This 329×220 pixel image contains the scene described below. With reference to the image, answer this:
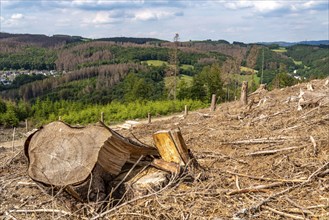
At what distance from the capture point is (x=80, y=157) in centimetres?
382

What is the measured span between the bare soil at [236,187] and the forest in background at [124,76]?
791 inches

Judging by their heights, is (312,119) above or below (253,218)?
above

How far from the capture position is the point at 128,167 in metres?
4.18

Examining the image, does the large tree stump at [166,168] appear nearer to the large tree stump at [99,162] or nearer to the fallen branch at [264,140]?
the large tree stump at [99,162]

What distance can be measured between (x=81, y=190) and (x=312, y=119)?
435cm

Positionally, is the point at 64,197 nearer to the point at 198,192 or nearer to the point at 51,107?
the point at 198,192

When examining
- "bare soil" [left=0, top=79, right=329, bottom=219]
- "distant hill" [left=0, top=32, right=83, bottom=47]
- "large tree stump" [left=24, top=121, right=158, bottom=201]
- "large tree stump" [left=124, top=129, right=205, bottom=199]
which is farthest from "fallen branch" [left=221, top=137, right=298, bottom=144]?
"distant hill" [left=0, top=32, right=83, bottom=47]

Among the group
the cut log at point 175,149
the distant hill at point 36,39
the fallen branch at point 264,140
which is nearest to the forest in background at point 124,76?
the distant hill at point 36,39

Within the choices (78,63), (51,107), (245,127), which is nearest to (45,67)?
(78,63)

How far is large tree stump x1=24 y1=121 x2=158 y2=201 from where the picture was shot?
371 centimetres

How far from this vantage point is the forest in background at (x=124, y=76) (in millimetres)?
28469

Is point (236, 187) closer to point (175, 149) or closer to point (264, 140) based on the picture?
point (175, 149)

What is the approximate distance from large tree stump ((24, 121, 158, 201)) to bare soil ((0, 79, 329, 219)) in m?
0.21

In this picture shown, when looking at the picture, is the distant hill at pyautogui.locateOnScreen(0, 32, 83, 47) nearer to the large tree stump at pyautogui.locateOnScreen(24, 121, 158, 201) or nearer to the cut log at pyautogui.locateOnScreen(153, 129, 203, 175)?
the large tree stump at pyautogui.locateOnScreen(24, 121, 158, 201)
